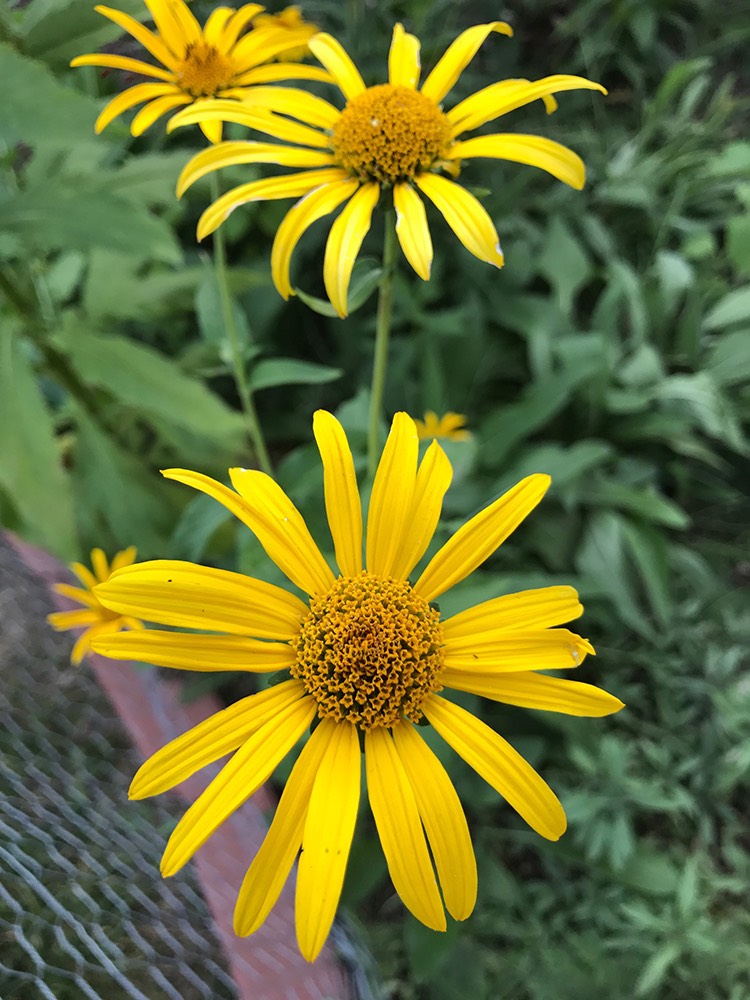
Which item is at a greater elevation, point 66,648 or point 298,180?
point 298,180

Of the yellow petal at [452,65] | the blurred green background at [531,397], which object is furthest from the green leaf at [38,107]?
the yellow petal at [452,65]

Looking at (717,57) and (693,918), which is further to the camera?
(717,57)

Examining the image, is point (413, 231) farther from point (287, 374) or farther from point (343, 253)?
point (287, 374)

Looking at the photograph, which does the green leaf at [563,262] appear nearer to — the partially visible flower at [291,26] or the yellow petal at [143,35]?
the partially visible flower at [291,26]

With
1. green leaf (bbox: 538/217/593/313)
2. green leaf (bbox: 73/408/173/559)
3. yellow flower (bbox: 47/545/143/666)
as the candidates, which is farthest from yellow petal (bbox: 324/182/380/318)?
green leaf (bbox: 538/217/593/313)

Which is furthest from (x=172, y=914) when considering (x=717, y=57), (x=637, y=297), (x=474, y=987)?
(x=717, y=57)

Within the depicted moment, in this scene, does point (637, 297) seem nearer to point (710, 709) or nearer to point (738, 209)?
point (738, 209)

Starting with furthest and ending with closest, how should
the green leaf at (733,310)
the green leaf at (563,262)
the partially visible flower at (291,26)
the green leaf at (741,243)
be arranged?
the green leaf at (563,262), the green leaf at (733,310), the green leaf at (741,243), the partially visible flower at (291,26)
